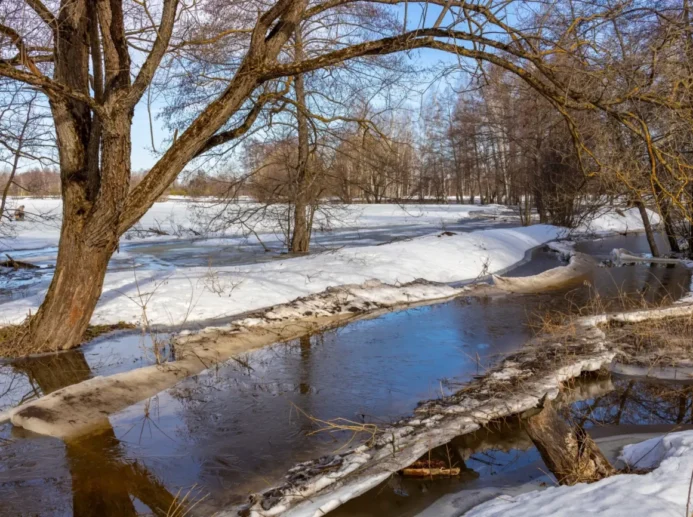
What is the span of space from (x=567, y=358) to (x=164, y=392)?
4764 mm

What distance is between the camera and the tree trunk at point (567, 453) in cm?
387

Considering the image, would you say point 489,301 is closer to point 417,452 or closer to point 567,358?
point 567,358

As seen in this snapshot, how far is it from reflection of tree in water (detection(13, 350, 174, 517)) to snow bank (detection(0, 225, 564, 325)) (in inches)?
127

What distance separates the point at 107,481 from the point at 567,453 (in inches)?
135

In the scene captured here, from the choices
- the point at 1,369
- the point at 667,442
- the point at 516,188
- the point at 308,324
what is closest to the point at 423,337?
the point at 308,324

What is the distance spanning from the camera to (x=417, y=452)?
4.57 meters

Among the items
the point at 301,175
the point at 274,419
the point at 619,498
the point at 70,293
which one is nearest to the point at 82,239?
the point at 70,293

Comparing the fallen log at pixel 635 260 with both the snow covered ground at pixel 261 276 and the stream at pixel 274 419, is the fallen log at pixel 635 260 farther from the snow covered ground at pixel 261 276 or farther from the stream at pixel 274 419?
the stream at pixel 274 419

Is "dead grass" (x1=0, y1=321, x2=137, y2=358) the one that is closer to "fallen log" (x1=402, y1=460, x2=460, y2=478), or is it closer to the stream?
the stream

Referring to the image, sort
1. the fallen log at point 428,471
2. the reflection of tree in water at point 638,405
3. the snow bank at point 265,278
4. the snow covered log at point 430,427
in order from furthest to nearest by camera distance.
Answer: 1. the snow bank at point 265,278
2. the reflection of tree in water at point 638,405
3. the fallen log at point 428,471
4. the snow covered log at point 430,427

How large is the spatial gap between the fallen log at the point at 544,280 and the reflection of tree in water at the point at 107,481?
9243 millimetres

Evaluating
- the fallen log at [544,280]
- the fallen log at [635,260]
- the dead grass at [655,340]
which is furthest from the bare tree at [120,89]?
the fallen log at [635,260]

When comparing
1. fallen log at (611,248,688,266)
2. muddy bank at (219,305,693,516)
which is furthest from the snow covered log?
fallen log at (611,248,688,266)

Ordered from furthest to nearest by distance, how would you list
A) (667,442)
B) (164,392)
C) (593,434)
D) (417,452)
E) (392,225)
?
(392,225) → (164,392) → (593,434) → (417,452) → (667,442)
